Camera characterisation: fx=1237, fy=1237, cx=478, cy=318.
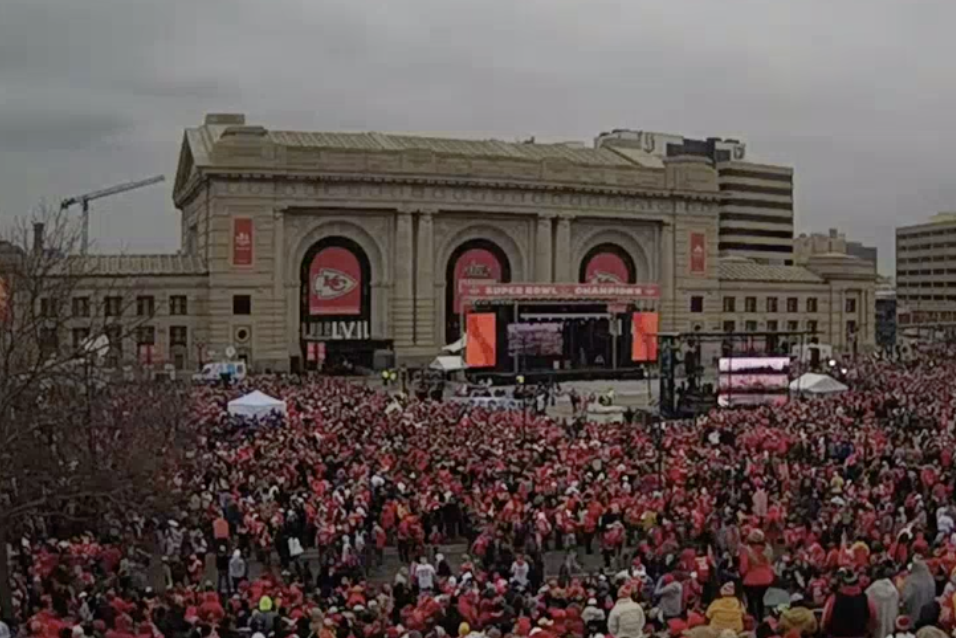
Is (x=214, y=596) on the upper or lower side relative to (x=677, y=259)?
lower

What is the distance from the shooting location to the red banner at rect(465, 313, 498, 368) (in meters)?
63.5

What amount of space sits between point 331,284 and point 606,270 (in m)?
20.2

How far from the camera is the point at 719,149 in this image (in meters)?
176

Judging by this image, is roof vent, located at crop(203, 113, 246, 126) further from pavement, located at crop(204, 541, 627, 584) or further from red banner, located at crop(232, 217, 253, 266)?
pavement, located at crop(204, 541, 627, 584)

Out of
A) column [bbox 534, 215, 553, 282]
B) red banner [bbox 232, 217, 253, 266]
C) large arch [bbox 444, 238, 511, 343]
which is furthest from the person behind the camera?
column [bbox 534, 215, 553, 282]

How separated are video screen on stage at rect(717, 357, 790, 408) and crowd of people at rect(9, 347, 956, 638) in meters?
9.62

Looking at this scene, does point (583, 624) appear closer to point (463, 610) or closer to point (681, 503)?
point (463, 610)

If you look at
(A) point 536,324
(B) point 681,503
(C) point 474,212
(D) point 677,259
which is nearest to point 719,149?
(D) point 677,259

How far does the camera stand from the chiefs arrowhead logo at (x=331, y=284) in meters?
77.1

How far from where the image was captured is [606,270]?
8625 centimetres

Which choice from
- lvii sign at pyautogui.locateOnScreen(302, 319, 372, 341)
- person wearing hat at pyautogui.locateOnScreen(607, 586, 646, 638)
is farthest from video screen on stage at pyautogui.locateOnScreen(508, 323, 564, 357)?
person wearing hat at pyautogui.locateOnScreen(607, 586, 646, 638)

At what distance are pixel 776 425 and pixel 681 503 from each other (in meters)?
14.1

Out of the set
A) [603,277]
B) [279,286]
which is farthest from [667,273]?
[279,286]

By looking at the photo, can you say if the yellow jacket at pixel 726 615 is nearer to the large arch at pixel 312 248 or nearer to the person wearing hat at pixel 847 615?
the person wearing hat at pixel 847 615
